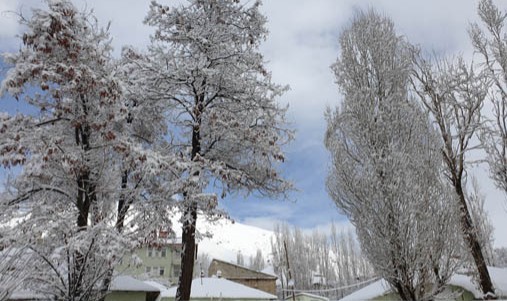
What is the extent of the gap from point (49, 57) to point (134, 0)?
15.4 ft

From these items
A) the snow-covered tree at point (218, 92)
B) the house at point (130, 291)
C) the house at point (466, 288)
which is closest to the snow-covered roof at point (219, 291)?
the house at point (466, 288)

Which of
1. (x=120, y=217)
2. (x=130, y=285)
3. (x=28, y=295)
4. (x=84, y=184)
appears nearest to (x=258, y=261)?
(x=130, y=285)

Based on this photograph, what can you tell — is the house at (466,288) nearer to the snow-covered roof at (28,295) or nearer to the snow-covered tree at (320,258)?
the snow-covered roof at (28,295)

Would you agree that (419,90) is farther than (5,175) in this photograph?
Yes

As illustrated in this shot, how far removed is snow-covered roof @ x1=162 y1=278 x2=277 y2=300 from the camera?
22.1 metres

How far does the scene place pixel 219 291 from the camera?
22828 mm

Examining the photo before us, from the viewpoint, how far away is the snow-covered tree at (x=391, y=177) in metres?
7.51

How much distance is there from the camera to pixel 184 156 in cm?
1013

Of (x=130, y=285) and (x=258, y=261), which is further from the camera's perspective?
(x=258, y=261)

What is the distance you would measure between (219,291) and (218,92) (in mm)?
16600

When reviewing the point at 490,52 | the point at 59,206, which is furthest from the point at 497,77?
the point at 59,206

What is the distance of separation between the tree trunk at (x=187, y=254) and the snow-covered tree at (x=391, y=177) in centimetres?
380

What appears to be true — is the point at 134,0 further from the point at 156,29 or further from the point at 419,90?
the point at 419,90

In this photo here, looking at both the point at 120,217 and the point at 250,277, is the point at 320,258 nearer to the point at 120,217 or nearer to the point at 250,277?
the point at 250,277
